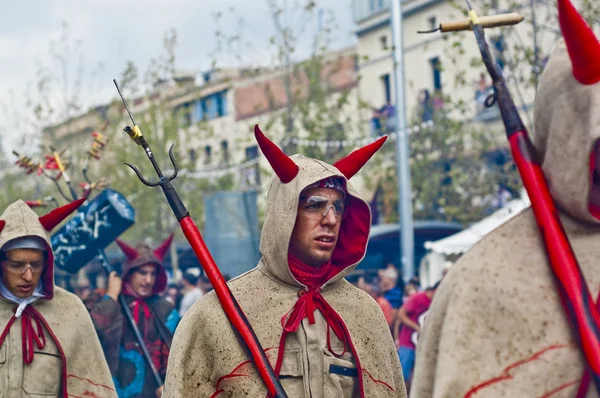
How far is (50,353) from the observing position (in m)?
7.87

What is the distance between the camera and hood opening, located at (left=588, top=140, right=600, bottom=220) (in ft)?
12.9

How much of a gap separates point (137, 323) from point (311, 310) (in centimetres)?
446

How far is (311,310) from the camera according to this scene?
6.19 meters

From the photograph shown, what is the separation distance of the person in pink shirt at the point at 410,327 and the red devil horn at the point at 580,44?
829 centimetres

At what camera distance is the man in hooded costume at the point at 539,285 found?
153 inches

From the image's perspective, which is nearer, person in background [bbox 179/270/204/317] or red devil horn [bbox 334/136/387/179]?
red devil horn [bbox 334/136/387/179]

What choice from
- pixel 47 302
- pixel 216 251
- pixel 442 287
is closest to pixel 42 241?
pixel 47 302

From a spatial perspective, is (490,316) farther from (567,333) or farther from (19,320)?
(19,320)

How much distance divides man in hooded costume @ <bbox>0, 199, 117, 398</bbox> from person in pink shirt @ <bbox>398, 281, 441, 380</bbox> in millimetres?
4670

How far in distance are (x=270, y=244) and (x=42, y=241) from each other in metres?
2.25

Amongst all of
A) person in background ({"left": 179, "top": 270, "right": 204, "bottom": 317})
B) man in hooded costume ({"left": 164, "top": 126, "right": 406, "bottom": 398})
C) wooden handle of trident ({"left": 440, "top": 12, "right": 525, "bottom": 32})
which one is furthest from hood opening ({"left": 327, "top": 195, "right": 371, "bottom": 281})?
person in background ({"left": 179, "top": 270, "right": 204, "bottom": 317})

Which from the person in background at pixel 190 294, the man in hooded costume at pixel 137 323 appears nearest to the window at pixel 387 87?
the person in background at pixel 190 294

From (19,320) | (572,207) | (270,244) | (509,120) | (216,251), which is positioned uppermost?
(509,120)

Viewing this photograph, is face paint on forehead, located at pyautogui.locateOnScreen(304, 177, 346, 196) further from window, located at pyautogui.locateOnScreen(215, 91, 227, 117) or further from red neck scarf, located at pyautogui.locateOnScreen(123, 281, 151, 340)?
window, located at pyautogui.locateOnScreen(215, 91, 227, 117)
